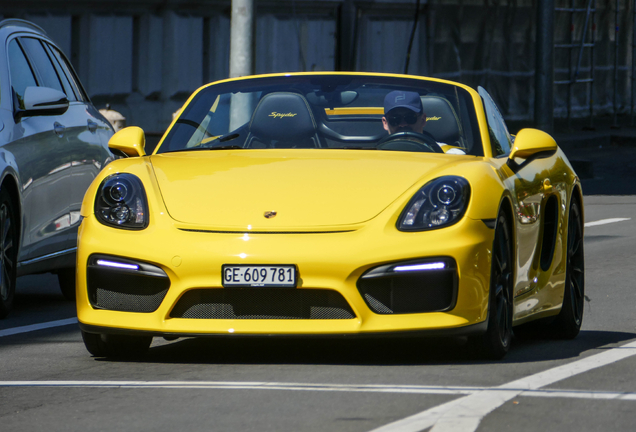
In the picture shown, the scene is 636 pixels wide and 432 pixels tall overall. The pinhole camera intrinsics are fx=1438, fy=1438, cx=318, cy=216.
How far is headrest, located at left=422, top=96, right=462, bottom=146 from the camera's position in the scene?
669 cm

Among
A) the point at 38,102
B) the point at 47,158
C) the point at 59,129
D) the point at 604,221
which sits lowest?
the point at 604,221

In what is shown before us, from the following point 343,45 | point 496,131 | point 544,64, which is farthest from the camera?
point 343,45

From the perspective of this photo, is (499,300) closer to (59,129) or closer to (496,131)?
(496,131)

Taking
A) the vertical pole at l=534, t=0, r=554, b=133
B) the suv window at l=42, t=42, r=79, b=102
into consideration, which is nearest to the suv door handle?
the suv window at l=42, t=42, r=79, b=102

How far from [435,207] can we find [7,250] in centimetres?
314

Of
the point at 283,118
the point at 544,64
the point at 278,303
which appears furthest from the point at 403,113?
the point at 544,64

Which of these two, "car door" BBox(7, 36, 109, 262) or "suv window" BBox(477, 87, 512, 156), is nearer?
"suv window" BBox(477, 87, 512, 156)

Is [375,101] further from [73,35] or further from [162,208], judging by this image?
[73,35]

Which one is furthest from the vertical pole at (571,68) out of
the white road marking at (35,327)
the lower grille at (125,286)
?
the lower grille at (125,286)

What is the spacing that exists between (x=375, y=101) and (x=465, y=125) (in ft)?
1.66

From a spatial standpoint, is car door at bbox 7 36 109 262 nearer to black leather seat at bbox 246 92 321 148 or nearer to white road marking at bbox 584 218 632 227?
black leather seat at bbox 246 92 321 148

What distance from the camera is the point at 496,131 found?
6.91 meters

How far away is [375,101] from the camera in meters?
6.99

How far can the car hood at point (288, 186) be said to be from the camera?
18.7ft
